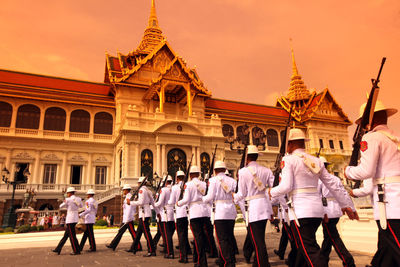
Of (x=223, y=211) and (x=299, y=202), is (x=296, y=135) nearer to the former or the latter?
(x=299, y=202)

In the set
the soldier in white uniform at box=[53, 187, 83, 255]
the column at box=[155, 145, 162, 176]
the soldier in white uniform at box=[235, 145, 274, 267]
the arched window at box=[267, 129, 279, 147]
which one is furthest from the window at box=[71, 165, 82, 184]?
the soldier in white uniform at box=[235, 145, 274, 267]

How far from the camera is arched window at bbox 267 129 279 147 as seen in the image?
34.6 m

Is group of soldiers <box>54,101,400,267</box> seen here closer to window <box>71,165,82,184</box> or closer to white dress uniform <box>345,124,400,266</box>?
white dress uniform <box>345,124,400,266</box>

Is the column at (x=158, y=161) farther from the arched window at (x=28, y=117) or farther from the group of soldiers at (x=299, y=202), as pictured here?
the group of soldiers at (x=299, y=202)

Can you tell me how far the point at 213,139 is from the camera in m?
24.7

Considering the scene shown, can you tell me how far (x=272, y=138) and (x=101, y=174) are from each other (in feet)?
67.4

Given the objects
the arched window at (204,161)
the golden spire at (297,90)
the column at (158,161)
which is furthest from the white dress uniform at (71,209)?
the golden spire at (297,90)

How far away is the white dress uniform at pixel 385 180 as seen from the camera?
8.80 ft

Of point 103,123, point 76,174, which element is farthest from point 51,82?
point 76,174

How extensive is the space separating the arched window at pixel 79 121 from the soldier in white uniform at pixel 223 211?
2424 centimetres

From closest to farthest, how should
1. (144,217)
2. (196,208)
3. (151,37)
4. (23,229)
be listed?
(196,208)
(144,217)
(23,229)
(151,37)

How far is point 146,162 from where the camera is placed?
22.1m

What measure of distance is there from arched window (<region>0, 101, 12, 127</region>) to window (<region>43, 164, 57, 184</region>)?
510 cm

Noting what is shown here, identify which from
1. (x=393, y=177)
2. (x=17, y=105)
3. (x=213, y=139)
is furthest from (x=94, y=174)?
(x=393, y=177)
